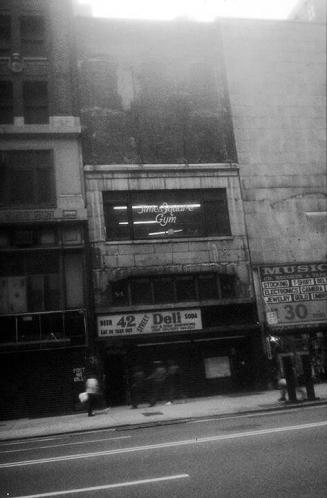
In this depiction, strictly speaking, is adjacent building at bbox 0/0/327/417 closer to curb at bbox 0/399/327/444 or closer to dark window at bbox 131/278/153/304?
dark window at bbox 131/278/153/304

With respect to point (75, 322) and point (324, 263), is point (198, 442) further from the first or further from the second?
point (324, 263)

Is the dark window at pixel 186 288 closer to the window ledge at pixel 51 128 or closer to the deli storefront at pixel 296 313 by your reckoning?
the deli storefront at pixel 296 313

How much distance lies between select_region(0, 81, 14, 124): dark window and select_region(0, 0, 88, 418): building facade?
0.16 ft

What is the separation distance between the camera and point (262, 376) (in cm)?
2083

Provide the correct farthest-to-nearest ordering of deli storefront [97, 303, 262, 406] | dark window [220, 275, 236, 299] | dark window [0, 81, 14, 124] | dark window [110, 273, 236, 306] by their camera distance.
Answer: dark window [0, 81, 14, 124]
dark window [220, 275, 236, 299]
dark window [110, 273, 236, 306]
deli storefront [97, 303, 262, 406]

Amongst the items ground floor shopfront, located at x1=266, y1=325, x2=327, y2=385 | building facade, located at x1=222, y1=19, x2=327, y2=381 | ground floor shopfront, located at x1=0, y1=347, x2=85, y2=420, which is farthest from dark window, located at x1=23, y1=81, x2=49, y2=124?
ground floor shopfront, located at x1=266, y1=325, x2=327, y2=385

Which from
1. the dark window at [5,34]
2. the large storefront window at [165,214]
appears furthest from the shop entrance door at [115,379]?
the dark window at [5,34]

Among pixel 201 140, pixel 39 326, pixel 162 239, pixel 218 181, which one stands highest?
pixel 201 140

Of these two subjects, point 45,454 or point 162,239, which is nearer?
point 45,454

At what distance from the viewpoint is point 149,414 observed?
15.7m

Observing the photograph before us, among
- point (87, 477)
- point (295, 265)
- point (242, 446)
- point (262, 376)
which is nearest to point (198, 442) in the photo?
point (242, 446)

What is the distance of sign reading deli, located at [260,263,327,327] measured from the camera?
71.2 feet

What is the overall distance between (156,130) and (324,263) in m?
11.5

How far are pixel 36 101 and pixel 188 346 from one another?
1471cm
